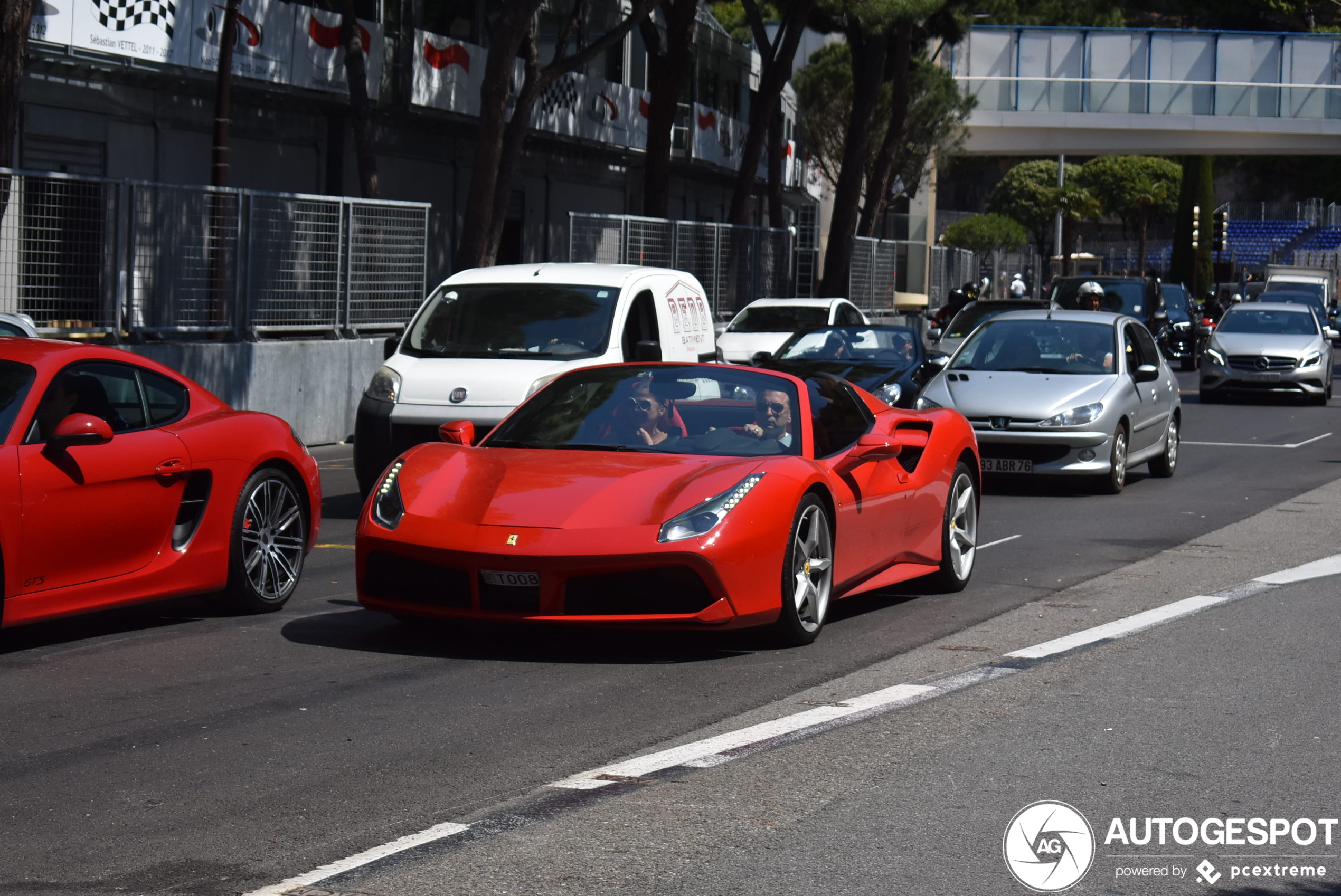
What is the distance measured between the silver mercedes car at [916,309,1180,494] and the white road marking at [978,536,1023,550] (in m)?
2.51

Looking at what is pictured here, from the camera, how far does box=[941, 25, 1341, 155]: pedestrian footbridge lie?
55781mm

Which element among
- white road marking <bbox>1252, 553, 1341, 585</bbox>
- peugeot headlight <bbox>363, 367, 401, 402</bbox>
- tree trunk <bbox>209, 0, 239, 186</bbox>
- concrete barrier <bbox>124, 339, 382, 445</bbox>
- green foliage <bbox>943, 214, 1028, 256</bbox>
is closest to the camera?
white road marking <bbox>1252, 553, 1341, 585</bbox>

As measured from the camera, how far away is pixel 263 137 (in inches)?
1244

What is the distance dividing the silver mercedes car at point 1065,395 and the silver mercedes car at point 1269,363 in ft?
37.6

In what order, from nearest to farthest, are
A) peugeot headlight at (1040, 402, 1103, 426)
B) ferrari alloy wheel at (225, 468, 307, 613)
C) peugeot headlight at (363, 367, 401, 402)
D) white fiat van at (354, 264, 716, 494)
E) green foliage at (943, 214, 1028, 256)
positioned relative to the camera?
1. ferrari alloy wheel at (225, 468, 307, 613)
2. white fiat van at (354, 264, 716, 494)
3. peugeot headlight at (363, 367, 401, 402)
4. peugeot headlight at (1040, 402, 1103, 426)
5. green foliage at (943, 214, 1028, 256)

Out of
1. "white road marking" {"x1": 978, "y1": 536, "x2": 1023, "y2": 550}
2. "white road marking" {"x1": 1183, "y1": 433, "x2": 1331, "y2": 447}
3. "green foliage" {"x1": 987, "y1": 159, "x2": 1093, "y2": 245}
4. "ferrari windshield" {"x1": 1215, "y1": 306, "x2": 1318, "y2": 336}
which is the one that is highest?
"green foliage" {"x1": 987, "y1": 159, "x2": 1093, "y2": 245}

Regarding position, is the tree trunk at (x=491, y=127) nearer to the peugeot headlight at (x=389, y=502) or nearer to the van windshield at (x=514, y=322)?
the van windshield at (x=514, y=322)

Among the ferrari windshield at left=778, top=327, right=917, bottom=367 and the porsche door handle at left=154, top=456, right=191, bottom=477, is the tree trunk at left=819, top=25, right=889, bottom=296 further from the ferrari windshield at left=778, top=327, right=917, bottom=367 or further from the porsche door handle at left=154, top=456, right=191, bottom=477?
the porsche door handle at left=154, top=456, right=191, bottom=477

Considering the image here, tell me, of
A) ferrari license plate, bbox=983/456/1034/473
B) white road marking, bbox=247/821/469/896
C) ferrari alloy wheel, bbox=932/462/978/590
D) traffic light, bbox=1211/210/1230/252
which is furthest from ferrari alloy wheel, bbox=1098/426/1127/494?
traffic light, bbox=1211/210/1230/252

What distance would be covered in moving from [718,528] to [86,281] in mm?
10218

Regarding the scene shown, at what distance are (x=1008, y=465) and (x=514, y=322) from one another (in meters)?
4.26

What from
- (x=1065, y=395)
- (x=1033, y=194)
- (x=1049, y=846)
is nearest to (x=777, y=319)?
(x=1065, y=395)

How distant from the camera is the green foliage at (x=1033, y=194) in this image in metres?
113

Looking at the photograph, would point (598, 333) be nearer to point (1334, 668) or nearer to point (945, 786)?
point (1334, 668)
